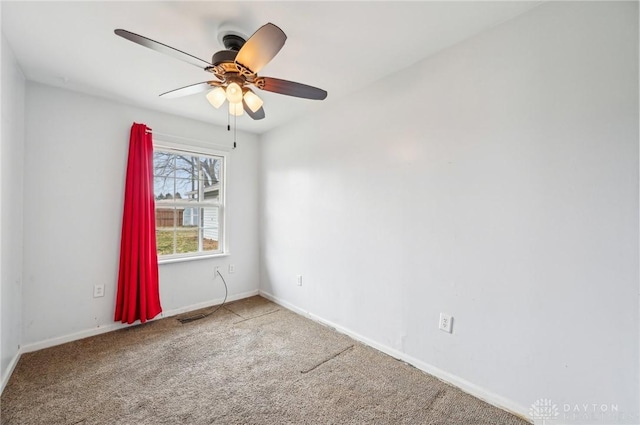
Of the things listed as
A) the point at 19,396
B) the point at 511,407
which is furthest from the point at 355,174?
the point at 19,396

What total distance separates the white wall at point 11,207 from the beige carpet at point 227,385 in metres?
0.31

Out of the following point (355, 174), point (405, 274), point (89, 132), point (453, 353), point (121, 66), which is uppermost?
point (121, 66)

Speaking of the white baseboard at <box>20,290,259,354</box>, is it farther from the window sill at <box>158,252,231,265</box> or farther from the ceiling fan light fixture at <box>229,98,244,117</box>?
the ceiling fan light fixture at <box>229,98,244,117</box>

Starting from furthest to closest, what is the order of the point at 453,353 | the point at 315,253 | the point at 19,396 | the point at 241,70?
the point at 315,253
the point at 453,353
the point at 19,396
the point at 241,70

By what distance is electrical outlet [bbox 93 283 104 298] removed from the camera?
8.44 ft

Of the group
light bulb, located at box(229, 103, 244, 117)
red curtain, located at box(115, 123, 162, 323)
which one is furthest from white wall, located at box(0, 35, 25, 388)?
light bulb, located at box(229, 103, 244, 117)

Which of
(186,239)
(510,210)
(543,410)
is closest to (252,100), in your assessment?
(510,210)

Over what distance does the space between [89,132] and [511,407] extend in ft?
13.1

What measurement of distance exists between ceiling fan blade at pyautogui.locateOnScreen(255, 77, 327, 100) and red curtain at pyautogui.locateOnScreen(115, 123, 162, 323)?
178 cm

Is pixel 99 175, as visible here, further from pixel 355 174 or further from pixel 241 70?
pixel 355 174

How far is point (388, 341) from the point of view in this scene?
89.0 inches

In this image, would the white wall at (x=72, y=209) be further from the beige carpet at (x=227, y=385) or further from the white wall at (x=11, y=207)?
the beige carpet at (x=227, y=385)

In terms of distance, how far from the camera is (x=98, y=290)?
2590 millimetres

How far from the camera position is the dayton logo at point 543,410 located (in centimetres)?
146
